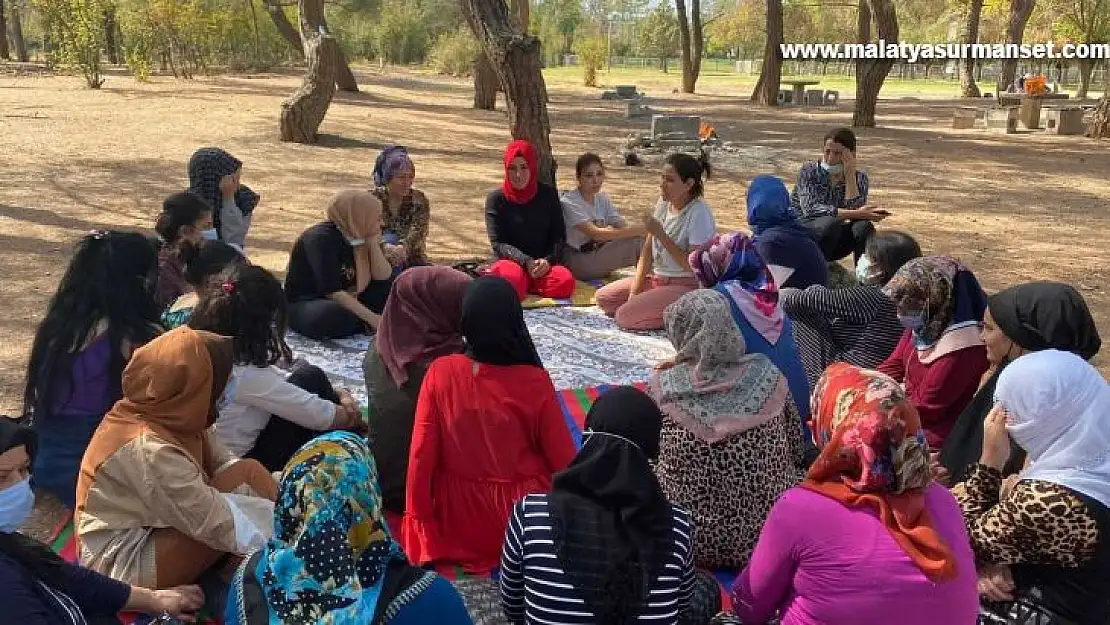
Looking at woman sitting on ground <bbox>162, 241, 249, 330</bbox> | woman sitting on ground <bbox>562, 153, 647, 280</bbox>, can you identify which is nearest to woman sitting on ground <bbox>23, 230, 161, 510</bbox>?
woman sitting on ground <bbox>162, 241, 249, 330</bbox>

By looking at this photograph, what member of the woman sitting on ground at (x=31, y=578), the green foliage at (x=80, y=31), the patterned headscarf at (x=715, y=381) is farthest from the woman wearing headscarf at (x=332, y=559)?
the green foliage at (x=80, y=31)

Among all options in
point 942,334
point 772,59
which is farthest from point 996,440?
point 772,59

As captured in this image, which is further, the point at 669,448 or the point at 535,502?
the point at 669,448

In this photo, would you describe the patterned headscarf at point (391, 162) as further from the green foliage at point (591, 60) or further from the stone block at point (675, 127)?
the green foliage at point (591, 60)

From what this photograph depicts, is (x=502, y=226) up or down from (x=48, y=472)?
up

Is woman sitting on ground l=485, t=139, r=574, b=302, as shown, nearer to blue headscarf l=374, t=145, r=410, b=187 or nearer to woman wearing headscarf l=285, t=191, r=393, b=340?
blue headscarf l=374, t=145, r=410, b=187

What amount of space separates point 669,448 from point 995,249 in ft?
19.2

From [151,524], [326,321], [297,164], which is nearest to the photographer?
[151,524]

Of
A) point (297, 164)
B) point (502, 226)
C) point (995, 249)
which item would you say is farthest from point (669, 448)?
point (297, 164)

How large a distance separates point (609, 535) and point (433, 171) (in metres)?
9.35

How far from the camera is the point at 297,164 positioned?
35.1 feet

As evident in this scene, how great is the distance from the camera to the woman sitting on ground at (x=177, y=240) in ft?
15.0

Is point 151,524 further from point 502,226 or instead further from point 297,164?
point 297,164

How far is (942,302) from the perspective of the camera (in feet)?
11.1
